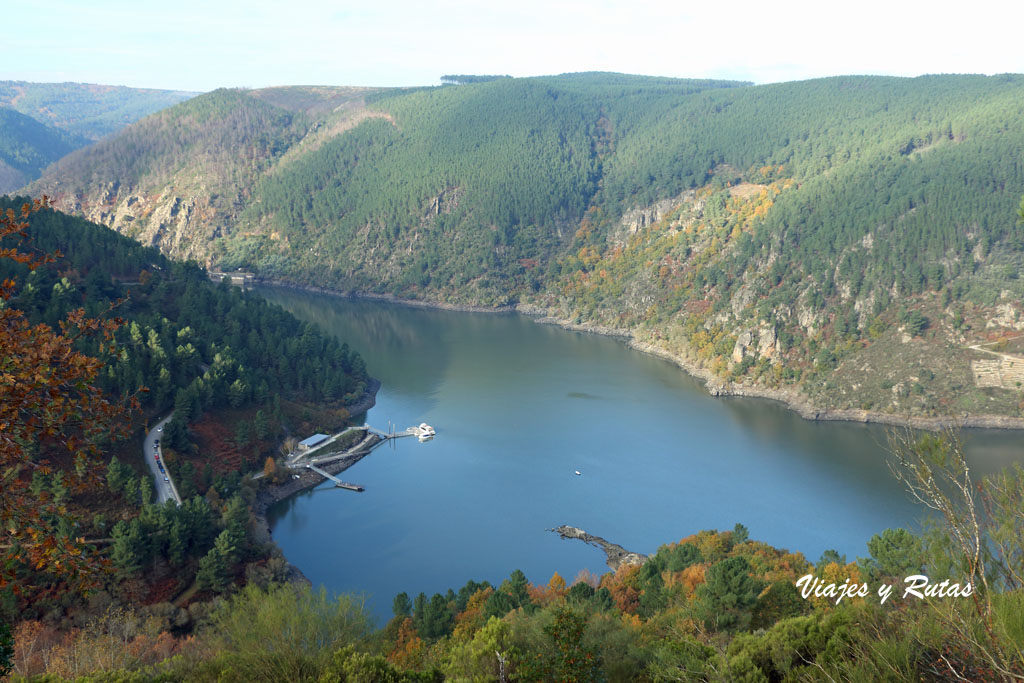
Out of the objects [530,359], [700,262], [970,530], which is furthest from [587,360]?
[970,530]

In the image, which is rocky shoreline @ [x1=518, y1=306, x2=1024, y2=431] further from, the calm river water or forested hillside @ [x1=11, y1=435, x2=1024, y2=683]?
forested hillside @ [x1=11, y1=435, x2=1024, y2=683]

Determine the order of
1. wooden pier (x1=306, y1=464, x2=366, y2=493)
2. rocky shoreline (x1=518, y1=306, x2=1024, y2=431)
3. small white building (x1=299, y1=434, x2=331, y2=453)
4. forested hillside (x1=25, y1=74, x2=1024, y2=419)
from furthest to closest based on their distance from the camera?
forested hillside (x1=25, y1=74, x2=1024, y2=419) → rocky shoreline (x1=518, y1=306, x2=1024, y2=431) → small white building (x1=299, y1=434, x2=331, y2=453) → wooden pier (x1=306, y1=464, x2=366, y2=493)

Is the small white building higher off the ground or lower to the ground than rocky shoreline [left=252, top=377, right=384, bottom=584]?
higher

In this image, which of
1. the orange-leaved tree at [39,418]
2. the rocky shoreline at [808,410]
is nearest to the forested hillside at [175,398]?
the orange-leaved tree at [39,418]

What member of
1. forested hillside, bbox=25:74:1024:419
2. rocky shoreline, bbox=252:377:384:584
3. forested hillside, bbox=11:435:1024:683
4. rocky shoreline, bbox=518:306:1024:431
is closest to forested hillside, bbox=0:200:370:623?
rocky shoreline, bbox=252:377:384:584

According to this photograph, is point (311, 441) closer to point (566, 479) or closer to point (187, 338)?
point (187, 338)
